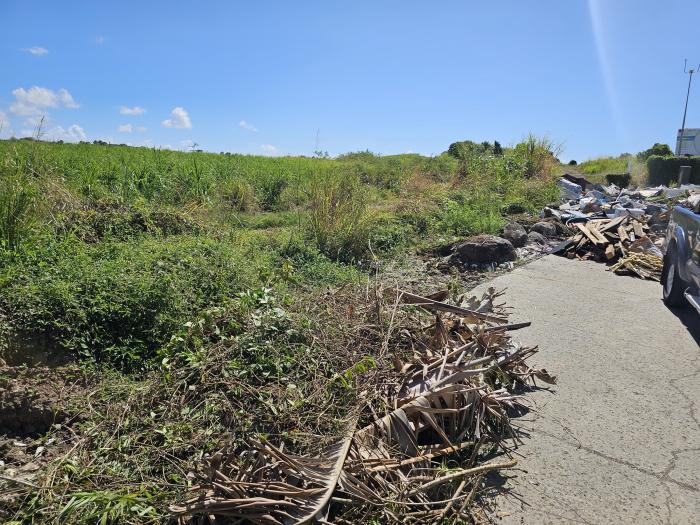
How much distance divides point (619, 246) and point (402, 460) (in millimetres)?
9059

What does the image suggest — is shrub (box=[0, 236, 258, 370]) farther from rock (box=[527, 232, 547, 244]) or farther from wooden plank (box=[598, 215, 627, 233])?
wooden plank (box=[598, 215, 627, 233])

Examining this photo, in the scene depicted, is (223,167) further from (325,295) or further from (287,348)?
(287,348)

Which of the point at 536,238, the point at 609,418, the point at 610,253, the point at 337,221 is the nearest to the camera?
the point at 609,418

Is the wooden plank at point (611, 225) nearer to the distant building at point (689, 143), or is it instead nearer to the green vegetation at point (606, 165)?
the green vegetation at point (606, 165)

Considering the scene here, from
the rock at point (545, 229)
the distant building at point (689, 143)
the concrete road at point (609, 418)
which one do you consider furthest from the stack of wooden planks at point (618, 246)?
the distant building at point (689, 143)

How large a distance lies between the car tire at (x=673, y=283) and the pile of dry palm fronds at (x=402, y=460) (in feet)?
12.9

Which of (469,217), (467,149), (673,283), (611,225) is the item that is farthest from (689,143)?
(673,283)

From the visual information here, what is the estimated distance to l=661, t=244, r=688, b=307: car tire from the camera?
717 cm

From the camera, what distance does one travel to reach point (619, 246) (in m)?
10.7

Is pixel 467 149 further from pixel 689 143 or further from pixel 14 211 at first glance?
pixel 689 143

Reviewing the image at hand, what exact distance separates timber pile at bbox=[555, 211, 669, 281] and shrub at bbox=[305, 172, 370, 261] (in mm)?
4404

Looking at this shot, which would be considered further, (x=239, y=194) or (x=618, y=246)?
(x=239, y=194)

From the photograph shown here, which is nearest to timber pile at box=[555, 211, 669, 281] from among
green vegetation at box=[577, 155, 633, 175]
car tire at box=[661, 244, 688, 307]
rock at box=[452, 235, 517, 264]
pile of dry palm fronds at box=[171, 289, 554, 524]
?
car tire at box=[661, 244, 688, 307]

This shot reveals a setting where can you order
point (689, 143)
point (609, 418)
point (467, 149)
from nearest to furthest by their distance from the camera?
point (609, 418) < point (467, 149) < point (689, 143)
